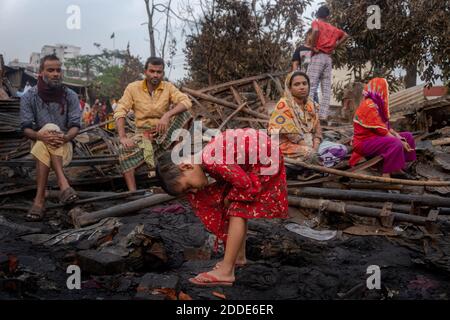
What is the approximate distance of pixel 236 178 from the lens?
108 inches

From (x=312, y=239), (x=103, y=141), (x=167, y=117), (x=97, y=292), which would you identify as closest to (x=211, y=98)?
(x=103, y=141)

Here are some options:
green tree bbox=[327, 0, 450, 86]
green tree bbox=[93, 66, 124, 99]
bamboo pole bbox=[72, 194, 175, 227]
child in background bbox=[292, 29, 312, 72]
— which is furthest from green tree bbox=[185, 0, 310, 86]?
green tree bbox=[93, 66, 124, 99]

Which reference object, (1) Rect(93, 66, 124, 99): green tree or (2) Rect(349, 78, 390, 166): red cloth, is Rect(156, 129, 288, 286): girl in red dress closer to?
(2) Rect(349, 78, 390, 166): red cloth

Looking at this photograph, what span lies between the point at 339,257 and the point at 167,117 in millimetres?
2498

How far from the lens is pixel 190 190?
296 cm

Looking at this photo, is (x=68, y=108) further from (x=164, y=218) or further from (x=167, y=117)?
(x=164, y=218)

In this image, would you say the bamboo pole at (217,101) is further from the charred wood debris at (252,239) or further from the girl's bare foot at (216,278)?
the girl's bare foot at (216,278)

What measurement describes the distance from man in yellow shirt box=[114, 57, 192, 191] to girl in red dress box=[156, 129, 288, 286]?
1940 millimetres

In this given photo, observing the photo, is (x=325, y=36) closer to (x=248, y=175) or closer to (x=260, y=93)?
(x=260, y=93)

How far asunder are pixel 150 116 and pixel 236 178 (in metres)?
2.67

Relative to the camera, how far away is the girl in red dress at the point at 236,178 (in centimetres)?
280

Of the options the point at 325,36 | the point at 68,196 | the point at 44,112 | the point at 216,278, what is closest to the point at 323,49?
the point at 325,36

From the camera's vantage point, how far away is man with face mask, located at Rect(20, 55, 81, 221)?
4.45 m

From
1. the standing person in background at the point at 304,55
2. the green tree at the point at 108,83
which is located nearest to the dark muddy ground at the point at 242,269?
the standing person in background at the point at 304,55
